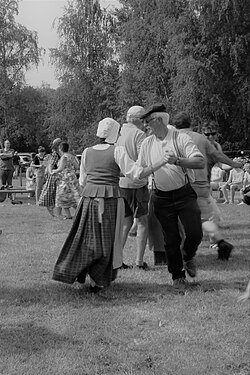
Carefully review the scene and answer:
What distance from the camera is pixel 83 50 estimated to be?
3972 cm

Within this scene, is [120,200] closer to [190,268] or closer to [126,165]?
[126,165]

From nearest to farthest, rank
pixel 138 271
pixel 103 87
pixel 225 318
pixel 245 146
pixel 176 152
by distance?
1. pixel 225 318
2. pixel 176 152
3. pixel 138 271
4. pixel 245 146
5. pixel 103 87

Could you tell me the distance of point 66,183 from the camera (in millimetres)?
11742

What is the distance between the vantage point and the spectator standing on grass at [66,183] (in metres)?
11.6

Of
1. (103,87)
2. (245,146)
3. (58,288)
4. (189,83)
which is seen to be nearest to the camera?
(58,288)

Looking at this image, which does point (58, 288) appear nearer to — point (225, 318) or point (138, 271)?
point (138, 271)

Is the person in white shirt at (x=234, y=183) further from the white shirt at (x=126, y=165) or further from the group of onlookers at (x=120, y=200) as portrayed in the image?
the white shirt at (x=126, y=165)

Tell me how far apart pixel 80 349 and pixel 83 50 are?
122 feet

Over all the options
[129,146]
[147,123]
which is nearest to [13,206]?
[129,146]

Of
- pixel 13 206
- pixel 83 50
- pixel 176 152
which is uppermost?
pixel 83 50

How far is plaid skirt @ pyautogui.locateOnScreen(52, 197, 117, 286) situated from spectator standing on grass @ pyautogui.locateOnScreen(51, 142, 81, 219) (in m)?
6.02

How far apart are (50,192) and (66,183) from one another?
447 mm

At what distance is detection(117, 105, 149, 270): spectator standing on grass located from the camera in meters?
6.65

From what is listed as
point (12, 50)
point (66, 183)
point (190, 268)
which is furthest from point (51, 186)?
point (12, 50)
